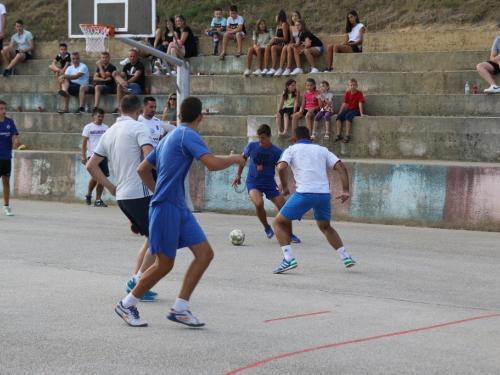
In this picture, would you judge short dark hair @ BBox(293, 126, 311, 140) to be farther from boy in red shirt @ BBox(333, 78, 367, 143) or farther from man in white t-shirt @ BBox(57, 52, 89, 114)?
man in white t-shirt @ BBox(57, 52, 89, 114)

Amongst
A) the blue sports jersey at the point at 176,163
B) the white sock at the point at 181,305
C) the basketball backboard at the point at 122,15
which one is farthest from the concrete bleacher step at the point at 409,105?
the white sock at the point at 181,305

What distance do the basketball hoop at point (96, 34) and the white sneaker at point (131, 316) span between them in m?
12.4

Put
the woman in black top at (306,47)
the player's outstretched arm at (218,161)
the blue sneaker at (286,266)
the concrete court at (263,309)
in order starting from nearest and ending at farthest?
the concrete court at (263,309)
the player's outstretched arm at (218,161)
the blue sneaker at (286,266)
the woman in black top at (306,47)

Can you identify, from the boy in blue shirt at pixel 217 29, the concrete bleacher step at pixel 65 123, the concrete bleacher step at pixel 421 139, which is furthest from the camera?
the boy in blue shirt at pixel 217 29

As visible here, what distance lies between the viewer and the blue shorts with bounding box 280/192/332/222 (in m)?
10.8

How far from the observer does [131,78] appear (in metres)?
22.9

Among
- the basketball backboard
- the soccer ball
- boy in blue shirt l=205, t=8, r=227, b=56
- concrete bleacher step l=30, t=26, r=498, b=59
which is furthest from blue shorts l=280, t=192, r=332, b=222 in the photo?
boy in blue shirt l=205, t=8, r=227, b=56

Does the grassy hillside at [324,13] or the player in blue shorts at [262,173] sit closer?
the player in blue shorts at [262,173]

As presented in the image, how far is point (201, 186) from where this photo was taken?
18.6m

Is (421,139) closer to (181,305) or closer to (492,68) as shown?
(492,68)

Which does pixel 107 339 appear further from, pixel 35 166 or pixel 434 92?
pixel 35 166

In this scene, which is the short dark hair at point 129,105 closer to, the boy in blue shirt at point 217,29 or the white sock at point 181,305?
the white sock at point 181,305

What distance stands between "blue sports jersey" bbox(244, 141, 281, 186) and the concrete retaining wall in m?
3.41

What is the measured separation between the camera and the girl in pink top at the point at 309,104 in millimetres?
18500
